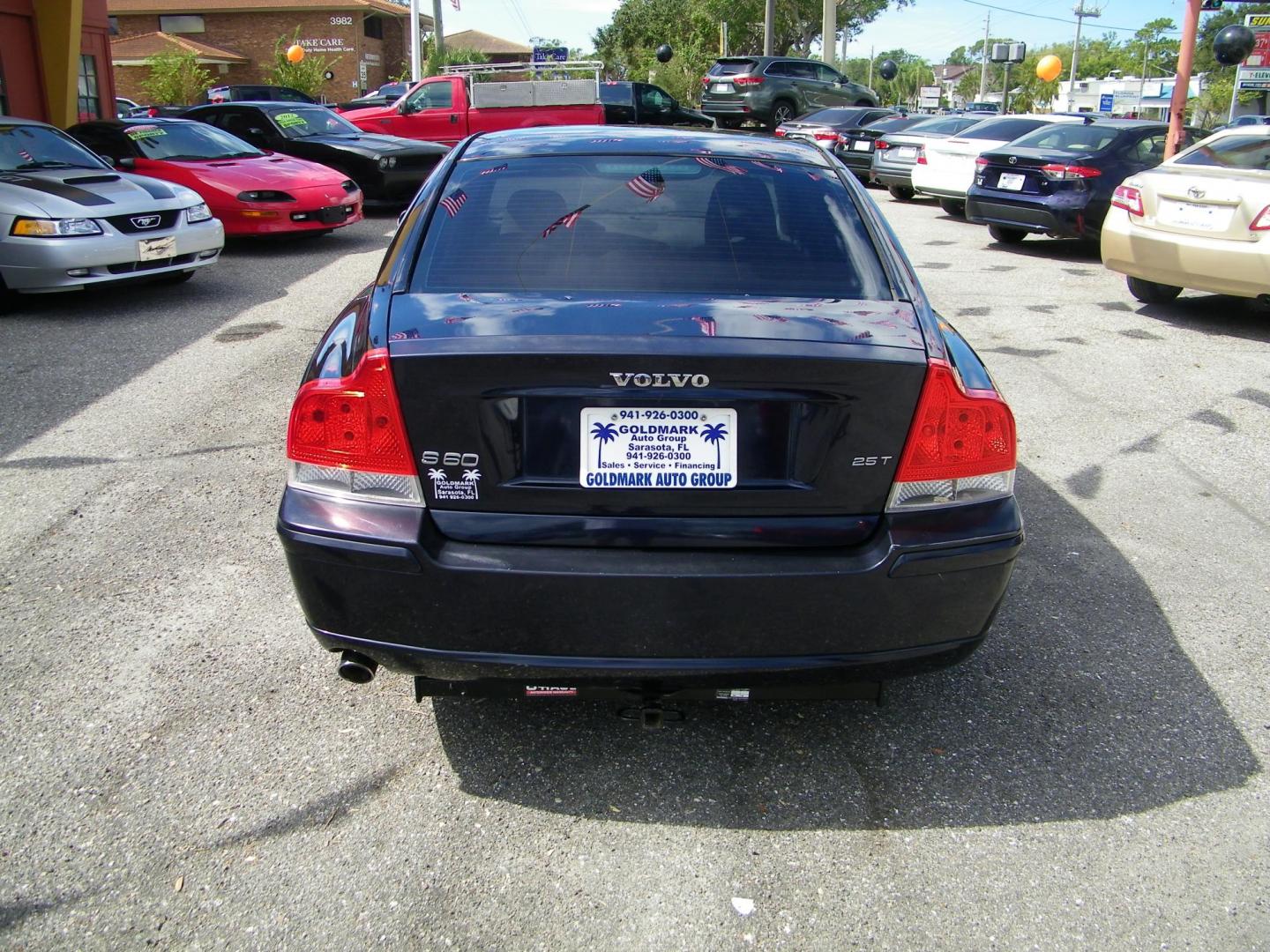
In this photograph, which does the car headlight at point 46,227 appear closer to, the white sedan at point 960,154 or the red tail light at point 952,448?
the red tail light at point 952,448

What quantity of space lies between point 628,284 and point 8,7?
16.7m

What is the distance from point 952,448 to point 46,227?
782 cm

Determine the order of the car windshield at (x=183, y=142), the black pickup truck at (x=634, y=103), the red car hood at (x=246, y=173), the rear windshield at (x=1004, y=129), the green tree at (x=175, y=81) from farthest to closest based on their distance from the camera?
the green tree at (x=175, y=81), the black pickup truck at (x=634, y=103), the rear windshield at (x=1004, y=129), the car windshield at (x=183, y=142), the red car hood at (x=246, y=173)

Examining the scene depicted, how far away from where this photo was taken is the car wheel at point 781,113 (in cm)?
2650

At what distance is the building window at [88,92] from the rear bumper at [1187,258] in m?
16.0

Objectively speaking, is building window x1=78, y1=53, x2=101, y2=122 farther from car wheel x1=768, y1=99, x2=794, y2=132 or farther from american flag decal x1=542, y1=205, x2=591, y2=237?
american flag decal x1=542, y1=205, x2=591, y2=237

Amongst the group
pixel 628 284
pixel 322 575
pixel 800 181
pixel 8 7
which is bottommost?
pixel 322 575

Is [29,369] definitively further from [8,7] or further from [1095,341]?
[8,7]

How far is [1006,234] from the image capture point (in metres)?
13.5

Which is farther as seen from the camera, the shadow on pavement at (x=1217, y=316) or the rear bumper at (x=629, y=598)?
the shadow on pavement at (x=1217, y=316)

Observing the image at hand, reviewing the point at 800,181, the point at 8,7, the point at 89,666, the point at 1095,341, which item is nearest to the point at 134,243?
the point at 89,666

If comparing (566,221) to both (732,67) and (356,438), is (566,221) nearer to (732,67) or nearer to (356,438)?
(356,438)

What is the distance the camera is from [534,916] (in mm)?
2492

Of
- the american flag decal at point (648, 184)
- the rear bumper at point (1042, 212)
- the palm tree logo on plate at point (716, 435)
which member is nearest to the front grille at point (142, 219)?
the american flag decal at point (648, 184)
